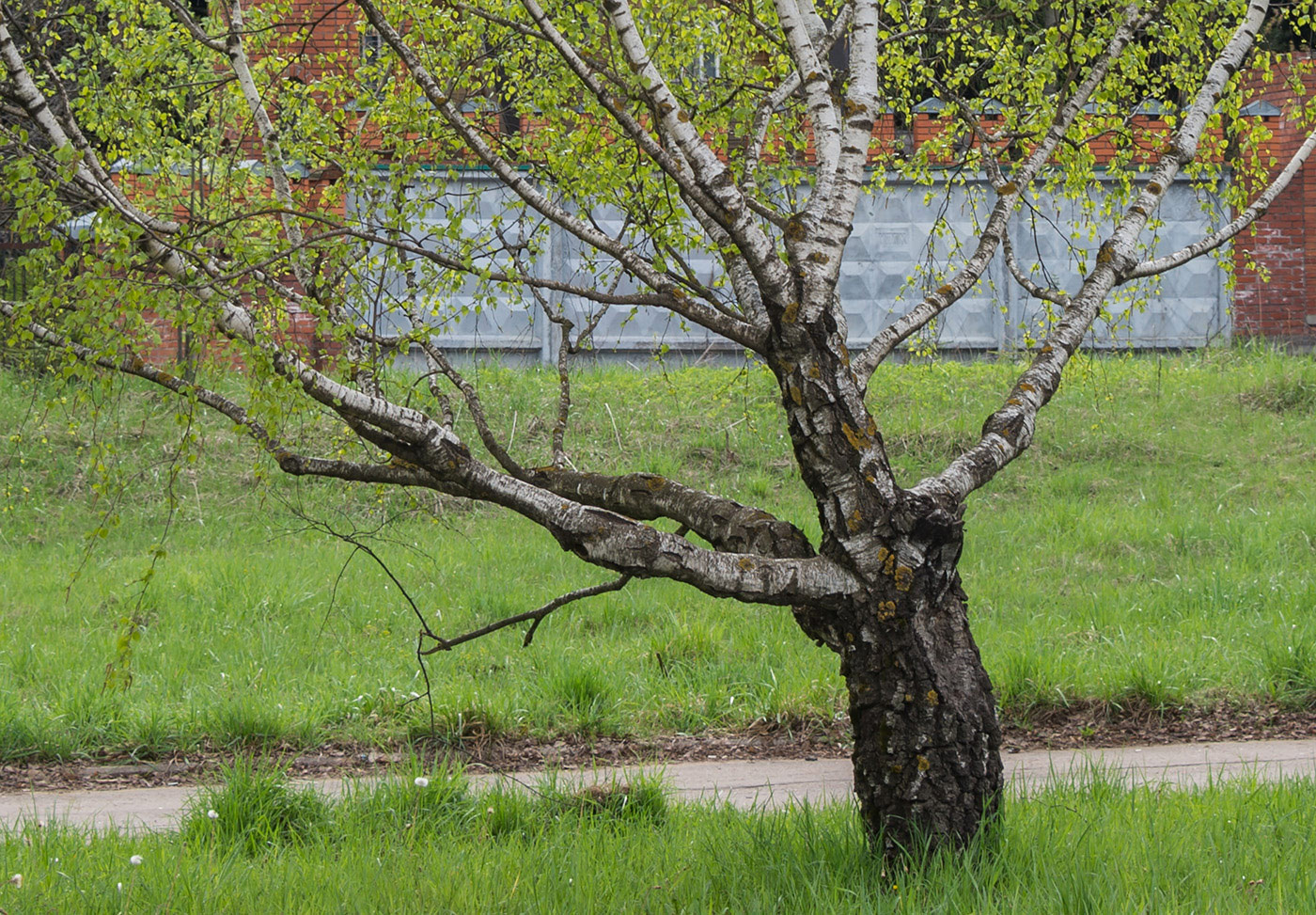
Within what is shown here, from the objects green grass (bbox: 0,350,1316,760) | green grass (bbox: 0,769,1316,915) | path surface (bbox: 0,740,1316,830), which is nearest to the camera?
green grass (bbox: 0,769,1316,915)

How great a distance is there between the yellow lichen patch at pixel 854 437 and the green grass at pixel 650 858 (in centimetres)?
112

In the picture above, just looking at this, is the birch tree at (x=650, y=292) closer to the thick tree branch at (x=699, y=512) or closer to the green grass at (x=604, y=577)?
the thick tree branch at (x=699, y=512)

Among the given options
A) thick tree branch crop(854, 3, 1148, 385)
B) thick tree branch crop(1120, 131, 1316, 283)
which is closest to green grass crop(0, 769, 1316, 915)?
thick tree branch crop(854, 3, 1148, 385)

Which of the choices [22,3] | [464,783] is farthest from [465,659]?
[22,3]

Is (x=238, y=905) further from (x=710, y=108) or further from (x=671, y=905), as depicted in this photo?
(x=710, y=108)

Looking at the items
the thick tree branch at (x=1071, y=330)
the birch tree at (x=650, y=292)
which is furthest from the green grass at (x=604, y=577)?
the thick tree branch at (x=1071, y=330)

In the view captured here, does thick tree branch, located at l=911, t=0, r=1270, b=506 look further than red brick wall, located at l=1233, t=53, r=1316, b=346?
No

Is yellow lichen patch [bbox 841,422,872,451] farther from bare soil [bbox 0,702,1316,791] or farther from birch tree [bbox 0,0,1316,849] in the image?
bare soil [bbox 0,702,1316,791]

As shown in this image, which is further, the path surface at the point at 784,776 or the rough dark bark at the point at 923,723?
the path surface at the point at 784,776

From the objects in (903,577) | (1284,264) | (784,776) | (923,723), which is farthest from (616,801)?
(1284,264)

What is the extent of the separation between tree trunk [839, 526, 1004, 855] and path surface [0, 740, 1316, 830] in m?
1.14

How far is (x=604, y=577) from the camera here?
26.9 feet

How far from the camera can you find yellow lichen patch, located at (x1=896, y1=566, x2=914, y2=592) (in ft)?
10.1

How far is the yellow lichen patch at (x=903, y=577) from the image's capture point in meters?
3.07
